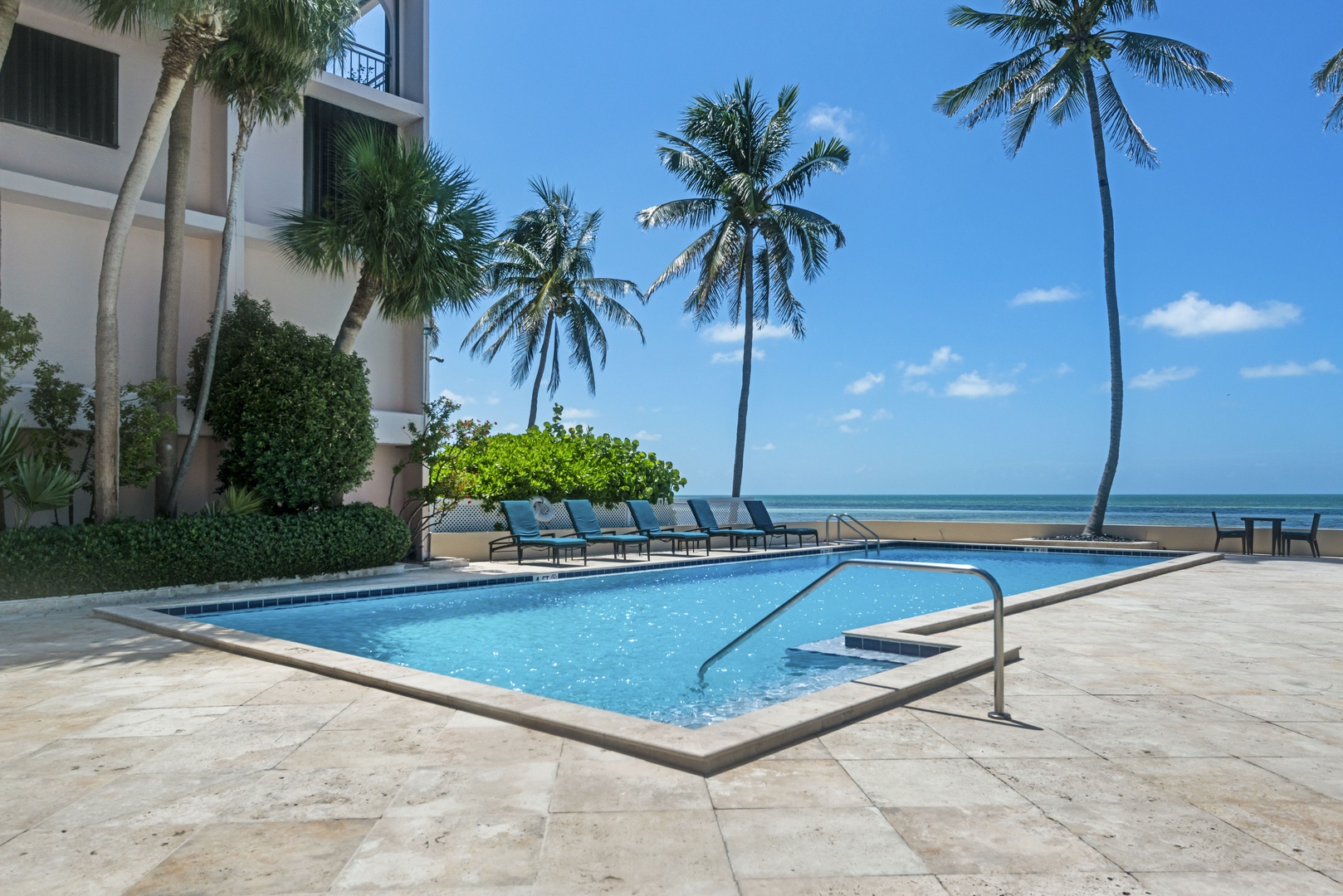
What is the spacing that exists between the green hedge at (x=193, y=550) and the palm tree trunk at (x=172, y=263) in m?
1.21

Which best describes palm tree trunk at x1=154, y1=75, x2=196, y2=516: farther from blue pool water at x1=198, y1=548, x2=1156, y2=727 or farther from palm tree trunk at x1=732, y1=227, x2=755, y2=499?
palm tree trunk at x1=732, y1=227, x2=755, y2=499

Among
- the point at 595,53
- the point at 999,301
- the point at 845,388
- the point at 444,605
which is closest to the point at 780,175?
the point at 595,53

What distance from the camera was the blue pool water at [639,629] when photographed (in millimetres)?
5539

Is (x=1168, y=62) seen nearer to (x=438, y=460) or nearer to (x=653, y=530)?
(x=653, y=530)

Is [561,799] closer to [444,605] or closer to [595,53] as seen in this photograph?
[444,605]

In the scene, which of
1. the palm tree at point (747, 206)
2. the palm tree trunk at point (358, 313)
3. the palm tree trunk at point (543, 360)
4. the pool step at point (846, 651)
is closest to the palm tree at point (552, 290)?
the palm tree trunk at point (543, 360)

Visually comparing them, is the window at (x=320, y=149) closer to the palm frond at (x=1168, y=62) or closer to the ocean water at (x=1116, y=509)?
the palm frond at (x=1168, y=62)

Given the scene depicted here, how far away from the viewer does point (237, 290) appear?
1110 cm

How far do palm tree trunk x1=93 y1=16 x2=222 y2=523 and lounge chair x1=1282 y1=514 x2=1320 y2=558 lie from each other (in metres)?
16.8

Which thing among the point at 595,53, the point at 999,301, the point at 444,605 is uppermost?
the point at 595,53

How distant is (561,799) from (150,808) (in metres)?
1.39

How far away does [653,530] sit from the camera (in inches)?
546

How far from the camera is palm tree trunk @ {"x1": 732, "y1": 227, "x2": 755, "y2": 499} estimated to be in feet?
66.5

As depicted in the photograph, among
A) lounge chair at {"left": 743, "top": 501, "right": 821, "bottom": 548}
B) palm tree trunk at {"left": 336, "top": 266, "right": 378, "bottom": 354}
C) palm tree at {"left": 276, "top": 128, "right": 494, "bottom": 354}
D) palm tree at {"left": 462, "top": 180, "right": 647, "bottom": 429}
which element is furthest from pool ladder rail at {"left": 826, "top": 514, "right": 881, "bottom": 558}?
palm tree at {"left": 462, "top": 180, "right": 647, "bottom": 429}
